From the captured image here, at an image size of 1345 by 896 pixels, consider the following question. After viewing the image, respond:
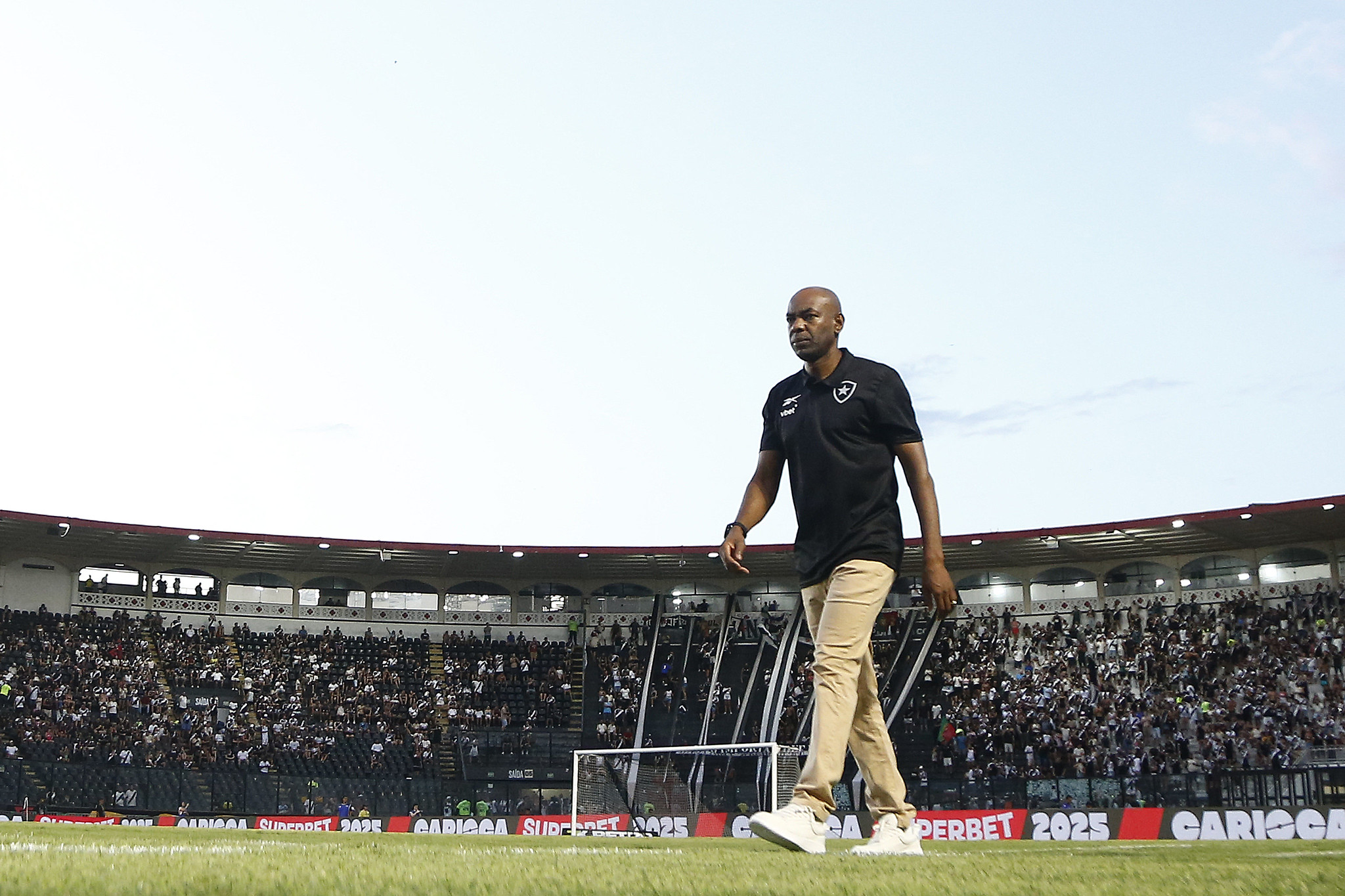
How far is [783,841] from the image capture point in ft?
16.1

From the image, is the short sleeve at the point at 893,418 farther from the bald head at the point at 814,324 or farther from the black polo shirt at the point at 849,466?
the bald head at the point at 814,324

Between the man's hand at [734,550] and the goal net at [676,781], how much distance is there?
63.1 ft

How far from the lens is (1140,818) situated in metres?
27.1

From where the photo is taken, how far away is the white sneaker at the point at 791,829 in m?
4.89

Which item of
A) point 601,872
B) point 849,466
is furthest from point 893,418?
point 601,872

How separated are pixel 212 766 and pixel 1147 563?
106 ft

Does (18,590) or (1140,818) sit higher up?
(18,590)

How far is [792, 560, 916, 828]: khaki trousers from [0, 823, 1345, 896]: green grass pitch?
1.40 feet

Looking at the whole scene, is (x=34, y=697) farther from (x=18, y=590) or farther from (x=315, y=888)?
(x=315, y=888)

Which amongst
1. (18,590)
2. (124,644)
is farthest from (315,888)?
(18,590)

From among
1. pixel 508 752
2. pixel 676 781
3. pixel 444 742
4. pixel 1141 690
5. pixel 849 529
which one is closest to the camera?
pixel 849 529

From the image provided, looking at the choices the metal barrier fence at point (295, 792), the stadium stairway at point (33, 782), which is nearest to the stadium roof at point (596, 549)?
the stadium stairway at point (33, 782)

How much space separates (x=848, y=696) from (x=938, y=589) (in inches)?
26.9

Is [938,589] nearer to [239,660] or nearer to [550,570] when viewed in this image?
[239,660]
